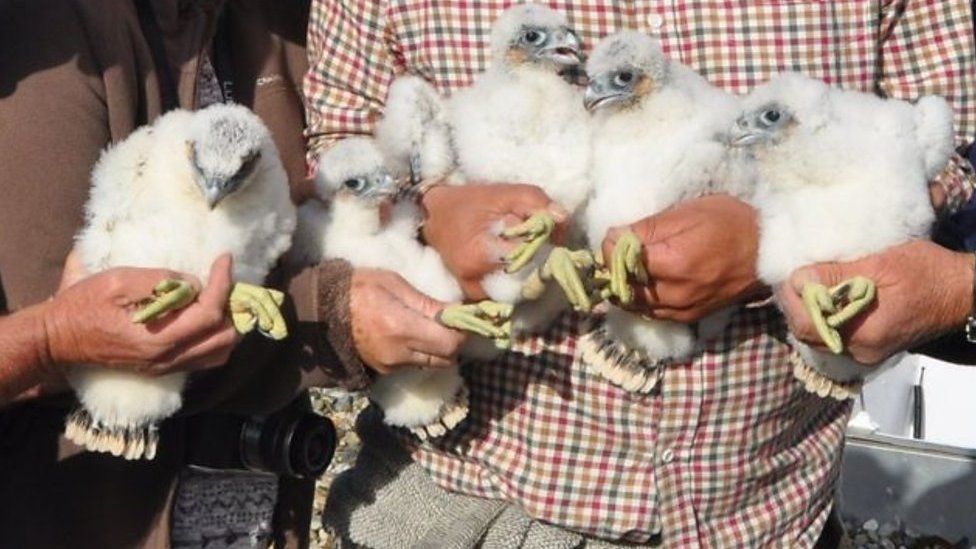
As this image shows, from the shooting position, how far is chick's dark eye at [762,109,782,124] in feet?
7.54

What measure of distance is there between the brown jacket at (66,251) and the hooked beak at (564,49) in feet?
1.81

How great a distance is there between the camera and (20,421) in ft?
7.88

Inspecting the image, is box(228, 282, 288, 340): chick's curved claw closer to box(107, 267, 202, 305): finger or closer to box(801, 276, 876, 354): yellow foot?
box(107, 267, 202, 305): finger

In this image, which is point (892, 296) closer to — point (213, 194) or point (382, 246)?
point (382, 246)

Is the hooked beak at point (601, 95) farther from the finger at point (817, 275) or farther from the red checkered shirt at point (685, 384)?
the finger at point (817, 275)

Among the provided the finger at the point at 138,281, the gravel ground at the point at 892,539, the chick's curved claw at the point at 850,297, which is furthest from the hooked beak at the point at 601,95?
the gravel ground at the point at 892,539

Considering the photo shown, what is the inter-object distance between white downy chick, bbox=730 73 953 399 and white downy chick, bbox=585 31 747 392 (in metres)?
0.07

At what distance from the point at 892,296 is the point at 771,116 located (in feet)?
1.22

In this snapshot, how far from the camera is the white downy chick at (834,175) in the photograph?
87.4 inches

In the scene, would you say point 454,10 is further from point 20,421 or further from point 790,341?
point 20,421

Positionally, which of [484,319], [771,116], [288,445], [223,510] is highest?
[771,116]

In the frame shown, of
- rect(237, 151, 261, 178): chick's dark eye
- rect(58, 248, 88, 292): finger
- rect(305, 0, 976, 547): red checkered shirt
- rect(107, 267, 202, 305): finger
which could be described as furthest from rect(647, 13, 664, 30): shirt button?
rect(58, 248, 88, 292): finger

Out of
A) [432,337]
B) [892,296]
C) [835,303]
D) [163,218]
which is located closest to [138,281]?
[163,218]

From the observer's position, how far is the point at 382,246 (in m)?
2.52
